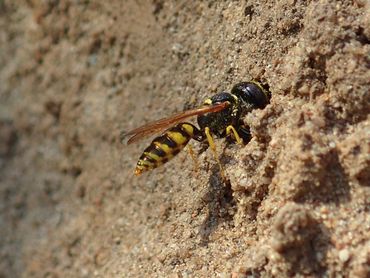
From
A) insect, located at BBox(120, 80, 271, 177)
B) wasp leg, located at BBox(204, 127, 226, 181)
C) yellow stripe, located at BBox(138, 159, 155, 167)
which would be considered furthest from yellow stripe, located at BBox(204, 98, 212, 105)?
yellow stripe, located at BBox(138, 159, 155, 167)

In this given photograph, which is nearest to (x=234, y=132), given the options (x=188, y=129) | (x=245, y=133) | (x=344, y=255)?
(x=245, y=133)

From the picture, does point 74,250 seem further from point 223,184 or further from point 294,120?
point 294,120

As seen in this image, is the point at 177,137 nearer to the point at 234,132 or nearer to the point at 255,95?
the point at 234,132

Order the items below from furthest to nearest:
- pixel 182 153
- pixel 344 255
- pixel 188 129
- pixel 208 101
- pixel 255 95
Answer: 1. pixel 182 153
2. pixel 188 129
3. pixel 208 101
4. pixel 255 95
5. pixel 344 255

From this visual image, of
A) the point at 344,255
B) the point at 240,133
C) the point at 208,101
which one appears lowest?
the point at 344,255

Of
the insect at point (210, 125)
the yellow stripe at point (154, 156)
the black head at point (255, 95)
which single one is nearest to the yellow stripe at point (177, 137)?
the insect at point (210, 125)

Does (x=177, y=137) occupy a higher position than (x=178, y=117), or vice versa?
(x=178, y=117)

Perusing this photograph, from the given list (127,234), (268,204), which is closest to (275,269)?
(268,204)
